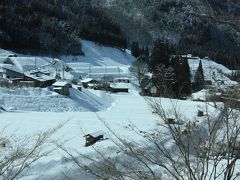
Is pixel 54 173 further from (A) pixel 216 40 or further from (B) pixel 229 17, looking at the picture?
(A) pixel 216 40

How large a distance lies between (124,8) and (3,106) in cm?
12968

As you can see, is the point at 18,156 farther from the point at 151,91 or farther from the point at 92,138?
the point at 151,91

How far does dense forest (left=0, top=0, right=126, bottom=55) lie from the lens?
91812 millimetres

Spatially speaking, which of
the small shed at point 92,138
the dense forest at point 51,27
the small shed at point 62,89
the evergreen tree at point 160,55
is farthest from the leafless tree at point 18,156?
the dense forest at point 51,27

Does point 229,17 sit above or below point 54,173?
above

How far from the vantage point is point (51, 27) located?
326 feet

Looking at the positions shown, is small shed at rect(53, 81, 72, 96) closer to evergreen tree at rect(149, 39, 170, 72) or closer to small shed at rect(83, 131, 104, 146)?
evergreen tree at rect(149, 39, 170, 72)

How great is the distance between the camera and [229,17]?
3486 millimetres

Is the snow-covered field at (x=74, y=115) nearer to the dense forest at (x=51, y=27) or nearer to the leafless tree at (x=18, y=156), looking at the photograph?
the leafless tree at (x=18, y=156)

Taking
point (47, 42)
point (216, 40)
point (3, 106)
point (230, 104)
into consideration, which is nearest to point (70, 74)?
point (47, 42)

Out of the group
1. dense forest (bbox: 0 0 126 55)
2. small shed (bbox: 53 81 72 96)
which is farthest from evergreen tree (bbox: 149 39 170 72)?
dense forest (bbox: 0 0 126 55)

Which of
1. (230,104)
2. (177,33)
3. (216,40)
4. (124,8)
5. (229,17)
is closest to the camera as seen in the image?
(229,17)

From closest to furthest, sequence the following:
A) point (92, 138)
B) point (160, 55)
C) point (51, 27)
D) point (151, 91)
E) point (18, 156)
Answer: point (18, 156), point (92, 138), point (151, 91), point (160, 55), point (51, 27)

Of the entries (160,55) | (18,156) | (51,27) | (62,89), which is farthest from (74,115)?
(51,27)
